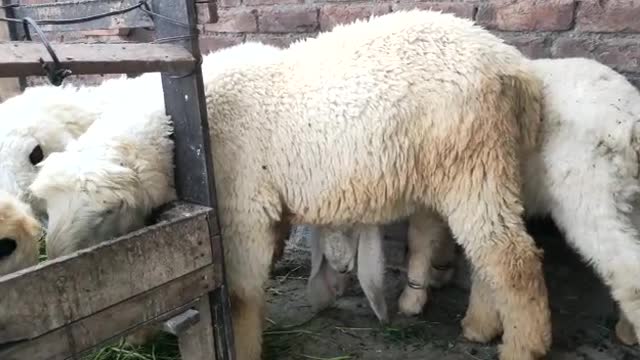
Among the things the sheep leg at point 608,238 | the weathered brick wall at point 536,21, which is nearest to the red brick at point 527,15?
the weathered brick wall at point 536,21

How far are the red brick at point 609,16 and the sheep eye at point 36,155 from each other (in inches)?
83.6

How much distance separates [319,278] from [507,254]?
0.98m

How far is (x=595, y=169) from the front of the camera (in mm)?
2047

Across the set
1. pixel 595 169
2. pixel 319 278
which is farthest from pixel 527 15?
pixel 319 278

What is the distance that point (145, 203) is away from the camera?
1.88 meters

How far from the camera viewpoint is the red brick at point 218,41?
3.40 meters

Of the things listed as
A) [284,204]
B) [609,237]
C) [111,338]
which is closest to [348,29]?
[284,204]

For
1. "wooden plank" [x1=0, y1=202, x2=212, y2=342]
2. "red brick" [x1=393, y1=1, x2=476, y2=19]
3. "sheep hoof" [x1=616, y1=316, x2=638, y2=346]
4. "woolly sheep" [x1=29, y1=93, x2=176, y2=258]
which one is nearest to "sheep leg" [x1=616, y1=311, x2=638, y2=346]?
"sheep hoof" [x1=616, y1=316, x2=638, y2=346]

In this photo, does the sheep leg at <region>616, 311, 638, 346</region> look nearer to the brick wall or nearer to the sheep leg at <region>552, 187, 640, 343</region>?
the sheep leg at <region>552, 187, 640, 343</region>

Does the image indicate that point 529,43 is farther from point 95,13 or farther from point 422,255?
point 95,13

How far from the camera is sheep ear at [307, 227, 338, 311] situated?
2764 mm

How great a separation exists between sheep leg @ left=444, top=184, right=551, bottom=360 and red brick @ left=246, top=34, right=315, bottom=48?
4.56 feet

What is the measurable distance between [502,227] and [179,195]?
1.11 m

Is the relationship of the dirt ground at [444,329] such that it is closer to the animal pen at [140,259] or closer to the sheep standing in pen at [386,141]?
the sheep standing in pen at [386,141]
